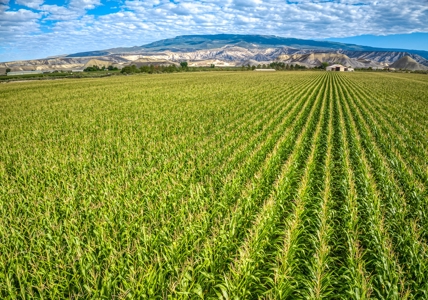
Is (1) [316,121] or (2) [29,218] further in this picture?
(1) [316,121]

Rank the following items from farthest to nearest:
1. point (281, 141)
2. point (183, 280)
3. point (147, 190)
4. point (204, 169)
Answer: point (281, 141) → point (204, 169) → point (147, 190) → point (183, 280)

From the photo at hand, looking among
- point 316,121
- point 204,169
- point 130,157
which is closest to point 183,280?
point 204,169

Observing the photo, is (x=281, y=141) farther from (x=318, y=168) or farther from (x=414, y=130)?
(x=414, y=130)

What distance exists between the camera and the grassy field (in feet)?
15.4

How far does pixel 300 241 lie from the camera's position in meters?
6.30

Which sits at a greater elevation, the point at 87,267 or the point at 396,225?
the point at 87,267

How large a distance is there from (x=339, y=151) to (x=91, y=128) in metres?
15.1

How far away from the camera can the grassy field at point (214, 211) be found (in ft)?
15.4

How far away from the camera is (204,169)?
33.9ft

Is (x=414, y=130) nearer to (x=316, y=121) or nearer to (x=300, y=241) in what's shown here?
(x=316, y=121)

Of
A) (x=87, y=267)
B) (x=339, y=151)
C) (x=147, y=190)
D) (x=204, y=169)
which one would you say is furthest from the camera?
(x=339, y=151)

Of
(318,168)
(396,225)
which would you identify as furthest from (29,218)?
(318,168)

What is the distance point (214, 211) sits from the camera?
22.9 ft

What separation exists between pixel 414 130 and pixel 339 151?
835cm
